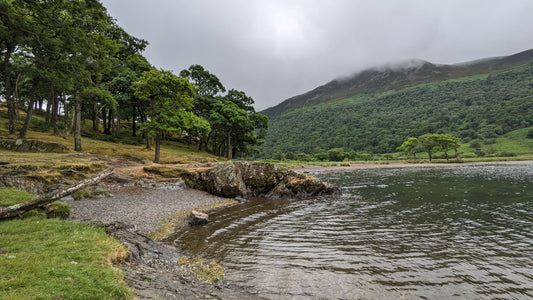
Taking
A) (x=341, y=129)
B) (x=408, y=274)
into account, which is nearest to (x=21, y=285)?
(x=408, y=274)

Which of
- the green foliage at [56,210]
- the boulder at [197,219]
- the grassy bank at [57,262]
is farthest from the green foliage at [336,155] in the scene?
the grassy bank at [57,262]

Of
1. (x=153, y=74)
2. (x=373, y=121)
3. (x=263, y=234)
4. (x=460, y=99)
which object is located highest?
(x=460, y=99)

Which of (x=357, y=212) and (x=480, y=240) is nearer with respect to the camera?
(x=480, y=240)

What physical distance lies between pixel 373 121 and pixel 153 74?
608 feet

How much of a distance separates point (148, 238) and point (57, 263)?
4.35 metres

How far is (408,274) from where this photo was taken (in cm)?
736

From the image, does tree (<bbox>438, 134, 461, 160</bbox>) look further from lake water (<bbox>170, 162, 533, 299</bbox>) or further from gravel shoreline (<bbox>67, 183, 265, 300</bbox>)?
gravel shoreline (<bbox>67, 183, 265, 300</bbox>)

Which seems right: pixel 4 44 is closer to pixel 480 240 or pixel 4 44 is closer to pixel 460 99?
pixel 480 240

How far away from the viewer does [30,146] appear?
23328 millimetres

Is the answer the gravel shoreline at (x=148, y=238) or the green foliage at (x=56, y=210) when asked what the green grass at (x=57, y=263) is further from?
the green foliage at (x=56, y=210)

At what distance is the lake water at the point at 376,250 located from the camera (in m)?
6.68

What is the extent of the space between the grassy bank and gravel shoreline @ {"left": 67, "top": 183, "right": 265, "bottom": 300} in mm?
561

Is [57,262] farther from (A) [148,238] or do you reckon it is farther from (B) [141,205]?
(B) [141,205]

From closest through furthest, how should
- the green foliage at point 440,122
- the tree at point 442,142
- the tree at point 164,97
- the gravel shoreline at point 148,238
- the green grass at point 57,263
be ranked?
the green grass at point 57,263
the gravel shoreline at point 148,238
the tree at point 164,97
the tree at point 442,142
the green foliage at point 440,122
